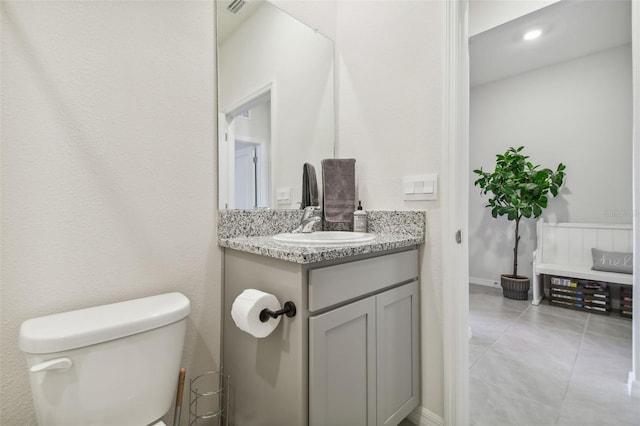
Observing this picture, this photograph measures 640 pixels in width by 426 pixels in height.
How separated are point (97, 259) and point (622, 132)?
440cm

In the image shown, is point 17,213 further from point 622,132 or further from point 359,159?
point 622,132

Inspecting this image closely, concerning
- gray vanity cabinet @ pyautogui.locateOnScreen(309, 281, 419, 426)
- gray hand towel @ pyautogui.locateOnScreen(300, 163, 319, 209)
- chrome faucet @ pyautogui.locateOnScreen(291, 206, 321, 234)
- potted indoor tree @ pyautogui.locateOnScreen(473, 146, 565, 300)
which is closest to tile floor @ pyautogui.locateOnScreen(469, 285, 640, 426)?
potted indoor tree @ pyautogui.locateOnScreen(473, 146, 565, 300)

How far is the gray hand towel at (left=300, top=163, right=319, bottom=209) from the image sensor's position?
162cm

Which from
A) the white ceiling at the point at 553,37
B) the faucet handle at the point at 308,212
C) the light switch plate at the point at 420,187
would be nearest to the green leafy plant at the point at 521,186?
the white ceiling at the point at 553,37

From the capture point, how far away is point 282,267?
98 centimetres

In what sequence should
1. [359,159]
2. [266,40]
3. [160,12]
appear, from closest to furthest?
[160,12]
[266,40]
[359,159]

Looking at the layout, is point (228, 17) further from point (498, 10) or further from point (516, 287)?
point (516, 287)

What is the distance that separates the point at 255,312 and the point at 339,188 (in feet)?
2.89

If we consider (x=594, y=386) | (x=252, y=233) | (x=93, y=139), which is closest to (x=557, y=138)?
(x=594, y=386)

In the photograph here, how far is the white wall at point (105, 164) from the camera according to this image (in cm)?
86

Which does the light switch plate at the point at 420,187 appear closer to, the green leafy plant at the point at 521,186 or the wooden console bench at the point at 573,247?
the green leafy plant at the point at 521,186

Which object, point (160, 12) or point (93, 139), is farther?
point (160, 12)

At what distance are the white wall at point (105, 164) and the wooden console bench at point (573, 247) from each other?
11.2 feet

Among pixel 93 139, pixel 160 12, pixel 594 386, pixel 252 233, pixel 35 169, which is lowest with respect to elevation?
pixel 594 386
